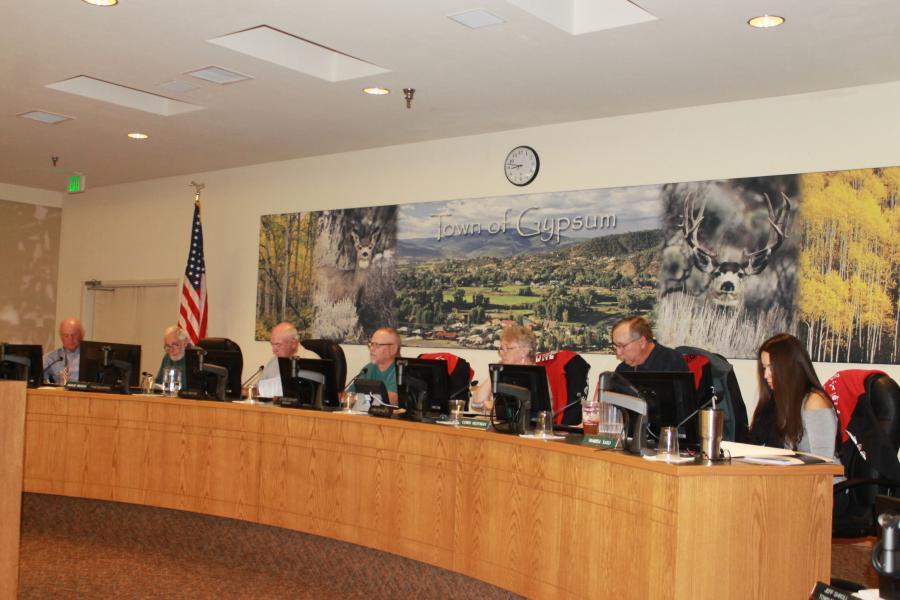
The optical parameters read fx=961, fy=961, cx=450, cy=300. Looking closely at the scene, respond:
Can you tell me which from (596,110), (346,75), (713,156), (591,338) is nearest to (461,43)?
(346,75)

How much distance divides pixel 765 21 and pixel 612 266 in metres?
2.52

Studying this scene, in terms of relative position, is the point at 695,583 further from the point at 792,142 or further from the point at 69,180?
the point at 69,180

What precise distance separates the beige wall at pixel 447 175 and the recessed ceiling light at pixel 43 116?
2199mm

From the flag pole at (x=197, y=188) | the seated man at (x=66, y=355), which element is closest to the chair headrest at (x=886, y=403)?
the seated man at (x=66, y=355)

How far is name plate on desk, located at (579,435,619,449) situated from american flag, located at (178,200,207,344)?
6.25 metres

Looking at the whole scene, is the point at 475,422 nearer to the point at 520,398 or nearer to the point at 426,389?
the point at 520,398

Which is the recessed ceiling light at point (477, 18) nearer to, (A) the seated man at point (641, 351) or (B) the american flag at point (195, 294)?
(A) the seated man at point (641, 351)

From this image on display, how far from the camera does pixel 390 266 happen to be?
877 cm

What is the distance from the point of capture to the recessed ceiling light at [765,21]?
202 inches

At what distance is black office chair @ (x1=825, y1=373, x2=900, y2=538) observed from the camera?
14.8ft

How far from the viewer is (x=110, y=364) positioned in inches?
266

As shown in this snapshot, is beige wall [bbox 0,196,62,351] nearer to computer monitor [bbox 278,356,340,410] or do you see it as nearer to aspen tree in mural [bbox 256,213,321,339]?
aspen tree in mural [bbox 256,213,321,339]

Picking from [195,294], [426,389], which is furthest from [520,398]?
[195,294]

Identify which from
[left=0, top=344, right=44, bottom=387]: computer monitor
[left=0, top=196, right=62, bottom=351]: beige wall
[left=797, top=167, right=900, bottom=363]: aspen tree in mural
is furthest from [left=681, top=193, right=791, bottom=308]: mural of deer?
[left=0, top=196, right=62, bottom=351]: beige wall
